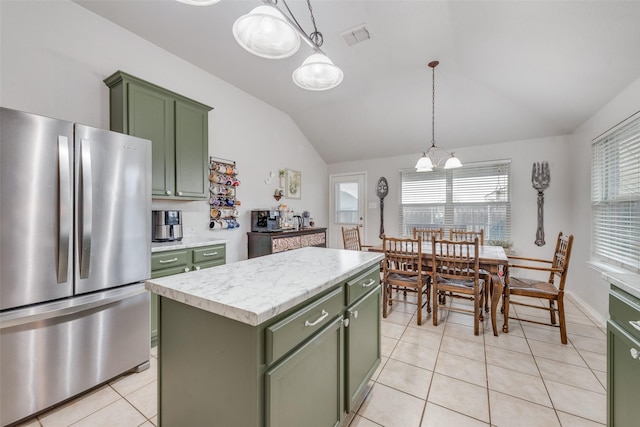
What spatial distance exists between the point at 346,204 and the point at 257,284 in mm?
4829

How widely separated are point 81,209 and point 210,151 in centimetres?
190

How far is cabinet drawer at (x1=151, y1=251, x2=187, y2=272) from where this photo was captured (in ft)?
7.28

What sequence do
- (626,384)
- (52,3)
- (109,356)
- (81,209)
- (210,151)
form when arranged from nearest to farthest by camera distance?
(626,384)
(81,209)
(109,356)
(52,3)
(210,151)

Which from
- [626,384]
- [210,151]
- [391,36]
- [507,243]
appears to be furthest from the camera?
[507,243]

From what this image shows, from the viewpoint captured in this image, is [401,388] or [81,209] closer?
[81,209]

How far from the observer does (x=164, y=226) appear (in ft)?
8.36

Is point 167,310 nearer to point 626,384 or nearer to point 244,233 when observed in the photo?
point 626,384

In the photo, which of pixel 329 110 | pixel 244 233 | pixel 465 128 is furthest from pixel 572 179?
pixel 244 233

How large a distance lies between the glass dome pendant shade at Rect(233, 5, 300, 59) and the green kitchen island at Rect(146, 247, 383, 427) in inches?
47.1

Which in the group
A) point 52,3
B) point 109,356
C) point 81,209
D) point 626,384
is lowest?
point 109,356

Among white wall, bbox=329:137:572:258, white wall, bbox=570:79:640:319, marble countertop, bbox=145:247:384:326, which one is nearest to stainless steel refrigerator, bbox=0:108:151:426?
marble countertop, bbox=145:247:384:326

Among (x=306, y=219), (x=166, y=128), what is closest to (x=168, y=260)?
(x=166, y=128)

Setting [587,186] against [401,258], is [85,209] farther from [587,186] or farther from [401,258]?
[587,186]

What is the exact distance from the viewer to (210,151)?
3.37 m
